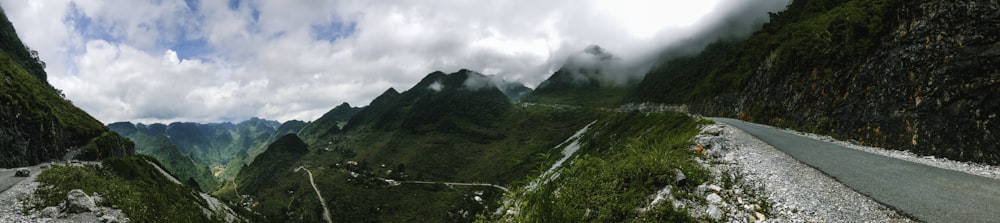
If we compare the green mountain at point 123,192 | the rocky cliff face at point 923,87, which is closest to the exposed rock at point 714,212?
the rocky cliff face at point 923,87

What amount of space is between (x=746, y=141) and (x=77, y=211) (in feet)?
184

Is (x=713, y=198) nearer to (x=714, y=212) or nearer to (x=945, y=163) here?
(x=714, y=212)

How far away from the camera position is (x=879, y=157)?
20.4 meters

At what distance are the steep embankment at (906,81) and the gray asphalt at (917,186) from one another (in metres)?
4.14

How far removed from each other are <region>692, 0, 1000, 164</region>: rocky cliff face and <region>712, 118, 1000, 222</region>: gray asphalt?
387cm

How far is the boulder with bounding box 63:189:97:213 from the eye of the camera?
108 ft

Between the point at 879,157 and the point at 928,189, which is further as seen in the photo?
the point at 879,157

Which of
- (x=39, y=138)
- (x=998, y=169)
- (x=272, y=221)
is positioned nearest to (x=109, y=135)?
(x=39, y=138)

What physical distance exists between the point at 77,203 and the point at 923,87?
67625 millimetres

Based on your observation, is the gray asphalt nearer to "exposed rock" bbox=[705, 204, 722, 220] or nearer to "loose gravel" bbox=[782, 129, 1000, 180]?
"loose gravel" bbox=[782, 129, 1000, 180]

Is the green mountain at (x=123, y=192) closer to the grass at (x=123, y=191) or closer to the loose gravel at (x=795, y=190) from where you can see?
the grass at (x=123, y=191)

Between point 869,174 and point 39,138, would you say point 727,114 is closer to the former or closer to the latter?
point 869,174

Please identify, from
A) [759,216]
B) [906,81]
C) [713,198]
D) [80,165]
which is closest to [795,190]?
[759,216]

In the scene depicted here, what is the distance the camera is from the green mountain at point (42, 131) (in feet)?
217
